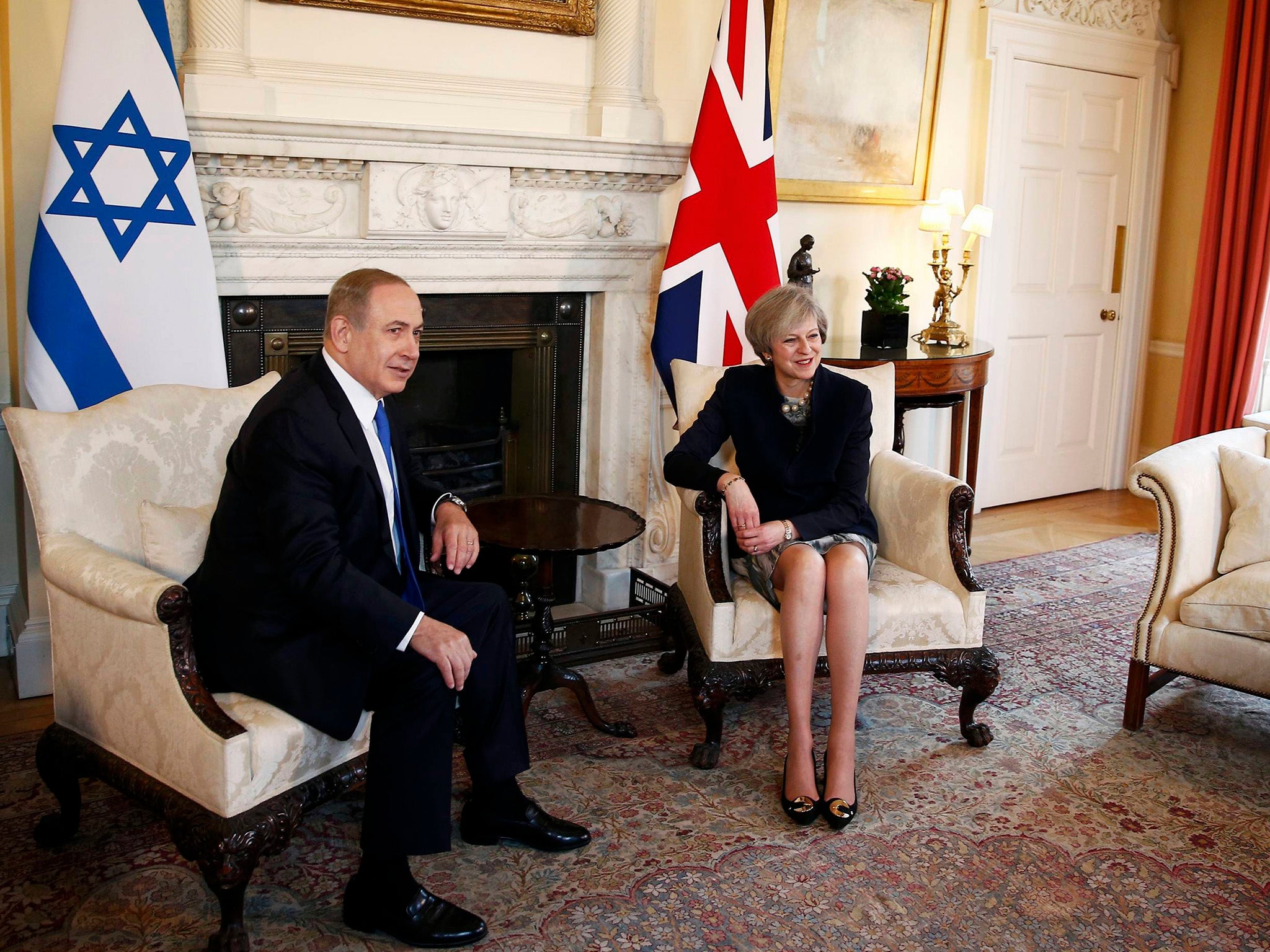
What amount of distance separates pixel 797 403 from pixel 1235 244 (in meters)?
3.31

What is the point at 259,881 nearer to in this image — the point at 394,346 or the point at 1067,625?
the point at 394,346

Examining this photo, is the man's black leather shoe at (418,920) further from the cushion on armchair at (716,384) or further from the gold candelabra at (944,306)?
the gold candelabra at (944,306)

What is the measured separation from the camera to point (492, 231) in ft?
11.3

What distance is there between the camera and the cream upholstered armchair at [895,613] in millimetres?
2717

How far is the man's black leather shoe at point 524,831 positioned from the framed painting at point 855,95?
8.38 feet

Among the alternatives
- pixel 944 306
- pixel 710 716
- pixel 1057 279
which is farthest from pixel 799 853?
pixel 1057 279

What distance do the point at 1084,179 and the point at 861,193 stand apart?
153 centimetres

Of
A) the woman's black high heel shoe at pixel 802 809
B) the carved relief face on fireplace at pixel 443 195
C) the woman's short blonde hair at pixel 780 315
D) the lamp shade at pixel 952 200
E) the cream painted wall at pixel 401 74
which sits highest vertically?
the cream painted wall at pixel 401 74

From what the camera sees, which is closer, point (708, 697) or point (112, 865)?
point (112, 865)

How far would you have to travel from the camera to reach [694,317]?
3701 mm

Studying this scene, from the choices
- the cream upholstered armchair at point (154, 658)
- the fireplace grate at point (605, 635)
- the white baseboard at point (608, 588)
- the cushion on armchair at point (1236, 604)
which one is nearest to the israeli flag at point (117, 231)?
the cream upholstered armchair at point (154, 658)

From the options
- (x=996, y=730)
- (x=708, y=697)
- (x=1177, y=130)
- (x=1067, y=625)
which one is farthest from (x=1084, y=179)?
(x=708, y=697)

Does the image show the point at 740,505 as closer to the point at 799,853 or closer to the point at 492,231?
the point at 799,853

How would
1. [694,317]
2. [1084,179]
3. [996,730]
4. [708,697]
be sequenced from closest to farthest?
1. [708,697]
2. [996,730]
3. [694,317]
4. [1084,179]
